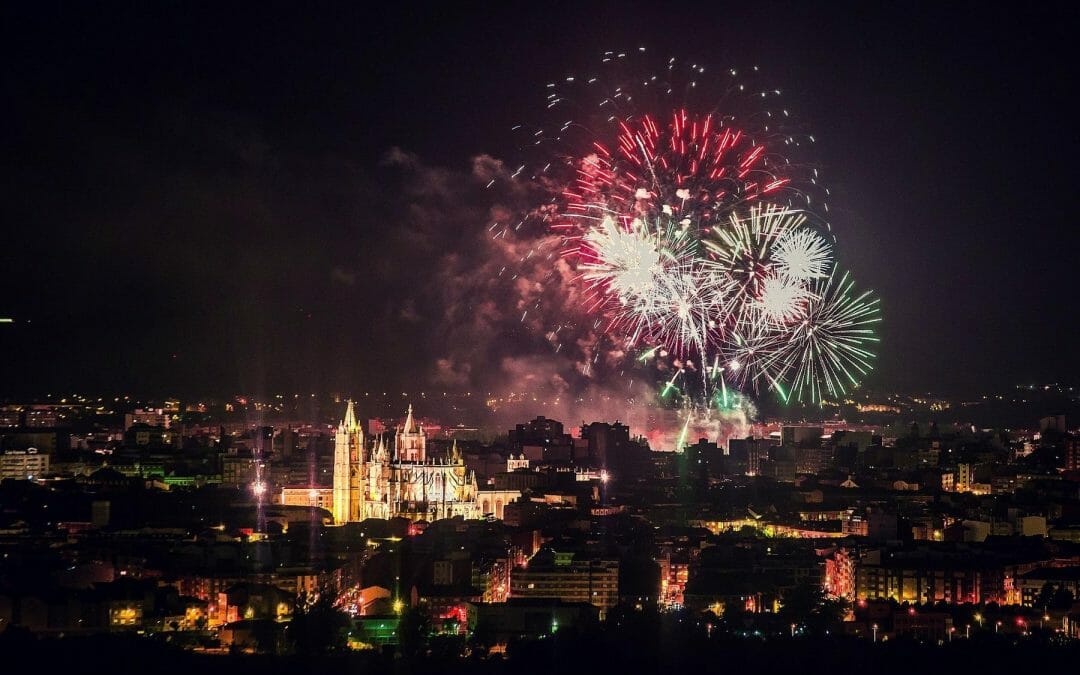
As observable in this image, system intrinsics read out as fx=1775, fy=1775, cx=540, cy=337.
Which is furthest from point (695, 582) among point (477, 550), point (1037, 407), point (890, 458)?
point (1037, 407)

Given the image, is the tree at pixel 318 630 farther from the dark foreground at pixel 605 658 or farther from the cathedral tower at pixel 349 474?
the cathedral tower at pixel 349 474

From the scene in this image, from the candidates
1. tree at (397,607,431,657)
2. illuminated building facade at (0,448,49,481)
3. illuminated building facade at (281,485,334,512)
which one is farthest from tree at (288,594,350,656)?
illuminated building facade at (0,448,49,481)

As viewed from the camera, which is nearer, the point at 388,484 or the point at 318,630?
the point at 318,630

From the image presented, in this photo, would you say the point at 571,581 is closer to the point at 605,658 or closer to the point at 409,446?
the point at 605,658

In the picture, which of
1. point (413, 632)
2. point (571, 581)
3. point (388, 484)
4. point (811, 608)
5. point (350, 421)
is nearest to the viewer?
point (413, 632)

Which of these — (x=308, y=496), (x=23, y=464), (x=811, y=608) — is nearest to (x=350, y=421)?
(x=308, y=496)

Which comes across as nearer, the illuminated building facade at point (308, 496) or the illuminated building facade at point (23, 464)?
the illuminated building facade at point (308, 496)

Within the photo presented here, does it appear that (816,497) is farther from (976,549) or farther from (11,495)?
(11,495)

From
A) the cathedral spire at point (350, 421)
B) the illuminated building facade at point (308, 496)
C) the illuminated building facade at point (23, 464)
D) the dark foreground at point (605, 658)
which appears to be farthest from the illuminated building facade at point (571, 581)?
the illuminated building facade at point (23, 464)
